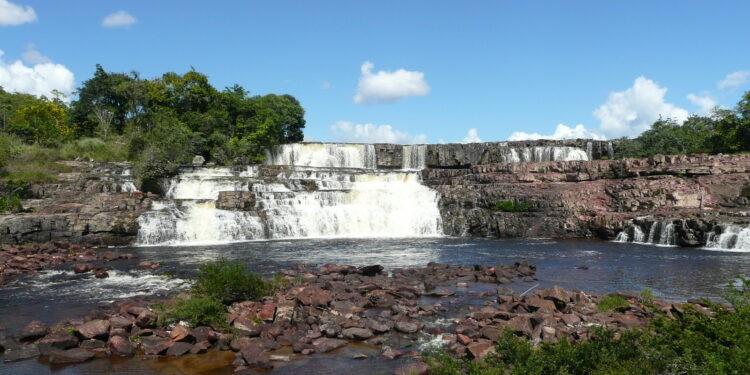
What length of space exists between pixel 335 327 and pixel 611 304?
6.55 m

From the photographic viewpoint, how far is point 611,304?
1314 cm

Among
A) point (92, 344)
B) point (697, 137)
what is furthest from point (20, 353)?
point (697, 137)

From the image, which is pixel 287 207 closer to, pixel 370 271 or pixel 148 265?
pixel 148 265

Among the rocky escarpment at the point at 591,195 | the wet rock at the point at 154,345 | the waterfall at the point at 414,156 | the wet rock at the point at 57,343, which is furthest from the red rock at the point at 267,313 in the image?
the waterfall at the point at 414,156

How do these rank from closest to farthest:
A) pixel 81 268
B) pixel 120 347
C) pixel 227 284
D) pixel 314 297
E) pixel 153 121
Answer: pixel 120 347
pixel 314 297
pixel 227 284
pixel 81 268
pixel 153 121

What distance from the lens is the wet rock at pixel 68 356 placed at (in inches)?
420

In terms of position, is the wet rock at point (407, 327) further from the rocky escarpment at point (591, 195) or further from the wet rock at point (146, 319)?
the rocky escarpment at point (591, 195)

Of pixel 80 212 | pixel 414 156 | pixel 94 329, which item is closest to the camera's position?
pixel 94 329

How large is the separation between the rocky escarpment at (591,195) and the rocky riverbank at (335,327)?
21.3 m

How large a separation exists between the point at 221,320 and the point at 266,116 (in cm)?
4627

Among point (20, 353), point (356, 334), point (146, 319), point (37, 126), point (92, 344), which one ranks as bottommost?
point (20, 353)

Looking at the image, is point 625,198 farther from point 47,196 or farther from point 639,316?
point 47,196

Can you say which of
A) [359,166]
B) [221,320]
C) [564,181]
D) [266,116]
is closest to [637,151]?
[564,181]

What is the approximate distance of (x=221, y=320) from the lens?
12.3 meters
